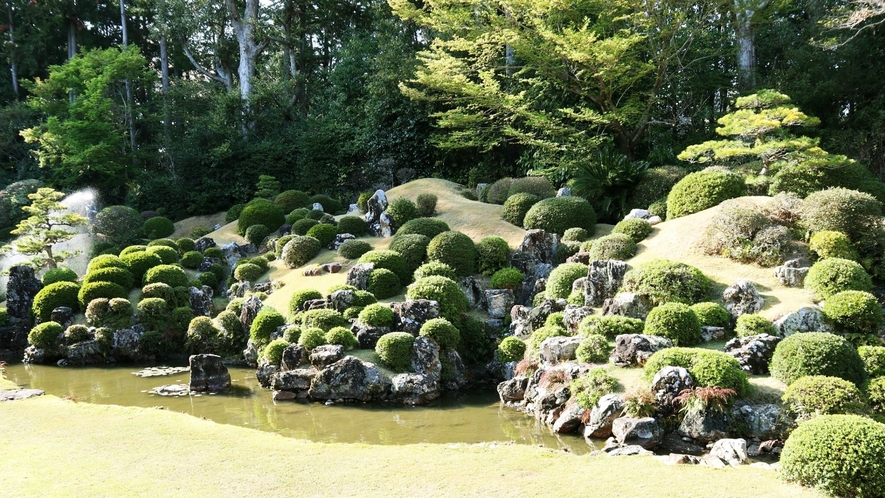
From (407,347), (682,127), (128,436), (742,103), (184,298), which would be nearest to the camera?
(128,436)

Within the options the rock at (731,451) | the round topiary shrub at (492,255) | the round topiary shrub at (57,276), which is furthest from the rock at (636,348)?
the round topiary shrub at (57,276)

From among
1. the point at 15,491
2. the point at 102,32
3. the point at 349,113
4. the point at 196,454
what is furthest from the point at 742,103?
the point at 102,32

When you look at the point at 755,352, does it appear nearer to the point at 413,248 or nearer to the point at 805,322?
the point at 805,322

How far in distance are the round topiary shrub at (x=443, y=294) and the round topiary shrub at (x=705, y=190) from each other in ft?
20.0

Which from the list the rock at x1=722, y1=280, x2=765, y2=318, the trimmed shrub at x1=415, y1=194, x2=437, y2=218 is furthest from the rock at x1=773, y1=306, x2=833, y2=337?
the trimmed shrub at x1=415, y1=194, x2=437, y2=218

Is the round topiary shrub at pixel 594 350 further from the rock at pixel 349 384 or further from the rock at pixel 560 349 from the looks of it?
the rock at pixel 349 384

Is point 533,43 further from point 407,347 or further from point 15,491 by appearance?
point 15,491

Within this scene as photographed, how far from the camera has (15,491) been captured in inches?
295

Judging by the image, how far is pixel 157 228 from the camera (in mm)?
26344

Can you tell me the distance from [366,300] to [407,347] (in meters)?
2.54

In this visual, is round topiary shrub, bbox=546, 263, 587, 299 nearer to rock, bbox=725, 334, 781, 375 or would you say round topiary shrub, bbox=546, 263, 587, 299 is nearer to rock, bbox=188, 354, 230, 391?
rock, bbox=725, 334, 781, 375

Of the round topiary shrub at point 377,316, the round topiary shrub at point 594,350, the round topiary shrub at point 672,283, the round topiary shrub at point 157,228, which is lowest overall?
the round topiary shrub at point 594,350

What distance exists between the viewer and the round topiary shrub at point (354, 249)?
19.0m

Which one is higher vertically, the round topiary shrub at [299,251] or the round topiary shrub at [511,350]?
the round topiary shrub at [299,251]
